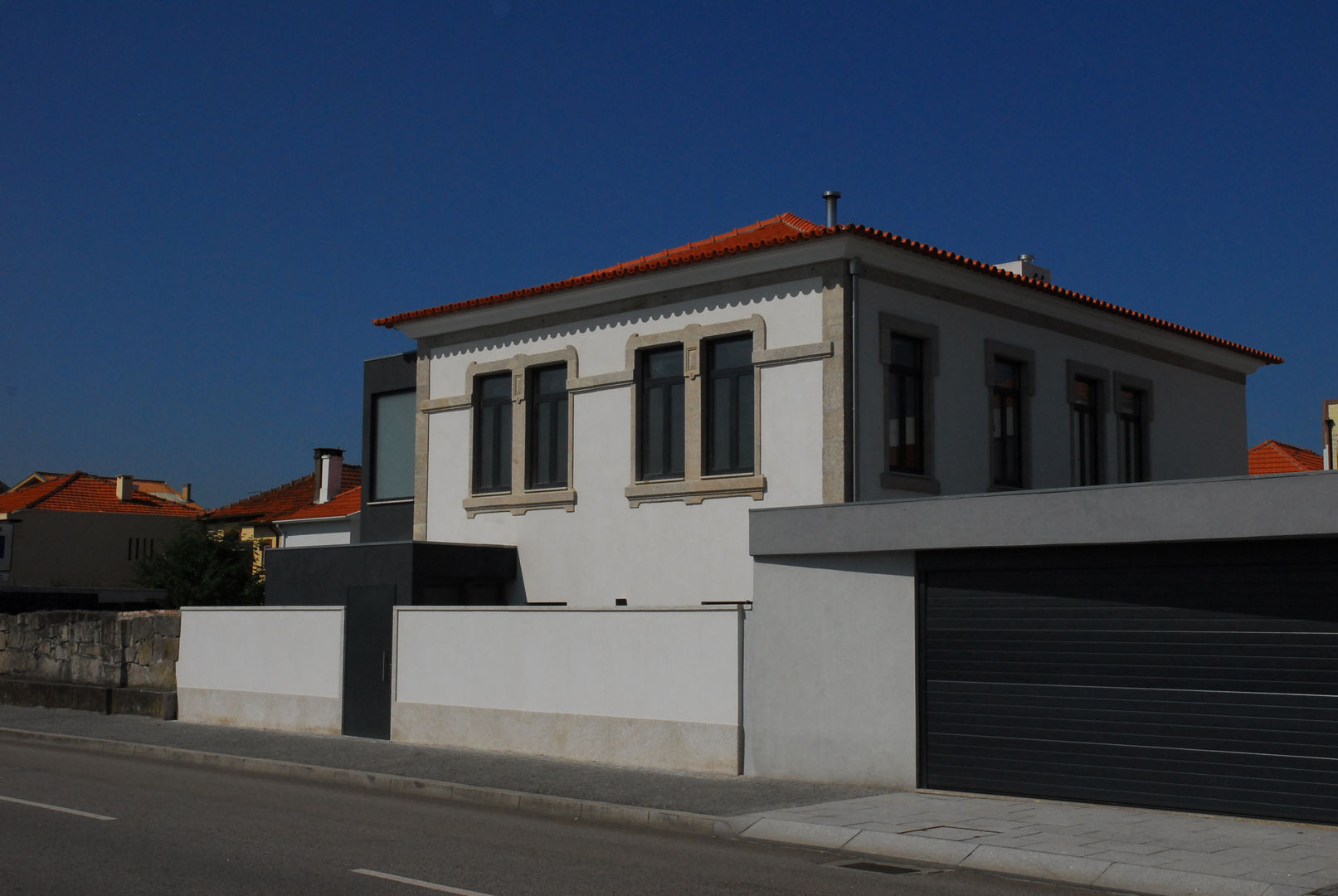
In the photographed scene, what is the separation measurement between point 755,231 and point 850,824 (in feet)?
38.0

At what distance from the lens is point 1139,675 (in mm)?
12180

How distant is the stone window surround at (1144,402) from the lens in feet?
71.5

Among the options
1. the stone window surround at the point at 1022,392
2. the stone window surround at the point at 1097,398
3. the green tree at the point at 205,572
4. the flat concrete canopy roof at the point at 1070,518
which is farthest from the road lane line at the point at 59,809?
the green tree at the point at 205,572

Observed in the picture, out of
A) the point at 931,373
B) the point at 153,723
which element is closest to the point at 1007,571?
the point at 931,373

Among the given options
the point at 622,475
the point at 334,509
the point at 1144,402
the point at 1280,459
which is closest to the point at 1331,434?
the point at 1280,459

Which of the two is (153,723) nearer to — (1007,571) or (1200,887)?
(1007,571)

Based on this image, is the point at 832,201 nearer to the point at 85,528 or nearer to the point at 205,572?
the point at 205,572

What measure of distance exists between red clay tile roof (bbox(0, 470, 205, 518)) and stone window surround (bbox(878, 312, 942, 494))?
51.6 metres

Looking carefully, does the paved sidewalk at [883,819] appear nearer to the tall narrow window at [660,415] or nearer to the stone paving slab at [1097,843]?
the stone paving slab at [1097,843]

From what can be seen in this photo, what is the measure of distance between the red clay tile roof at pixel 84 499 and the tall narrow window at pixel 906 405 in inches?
2028

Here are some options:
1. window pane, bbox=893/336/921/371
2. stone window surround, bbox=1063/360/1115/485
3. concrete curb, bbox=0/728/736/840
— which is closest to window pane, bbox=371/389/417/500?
concrete curb, bbox=0/728/736/840

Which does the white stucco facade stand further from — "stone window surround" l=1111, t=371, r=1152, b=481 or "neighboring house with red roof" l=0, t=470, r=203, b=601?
"neighboring house with red roof" l=0, t=470, r=203, b=601

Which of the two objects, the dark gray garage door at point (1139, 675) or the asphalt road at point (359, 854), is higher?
the dark gray garage door at point (1139, 675)

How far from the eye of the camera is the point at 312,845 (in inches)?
401
